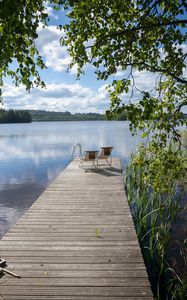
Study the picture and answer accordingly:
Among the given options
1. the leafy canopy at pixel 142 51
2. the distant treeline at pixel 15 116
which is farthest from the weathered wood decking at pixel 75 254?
the distant treeline at pixel 15 116

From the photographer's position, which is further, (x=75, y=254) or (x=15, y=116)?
(x=15, y=116)

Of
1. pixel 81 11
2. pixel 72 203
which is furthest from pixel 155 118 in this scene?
pixel 72 203

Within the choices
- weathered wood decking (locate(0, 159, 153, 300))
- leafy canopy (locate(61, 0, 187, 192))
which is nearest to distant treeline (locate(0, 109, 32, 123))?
weathered wood decking (locate(0, 159, 153, 300))

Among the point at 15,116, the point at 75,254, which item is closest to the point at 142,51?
the point at 75,254

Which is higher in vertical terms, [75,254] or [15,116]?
[15,116]

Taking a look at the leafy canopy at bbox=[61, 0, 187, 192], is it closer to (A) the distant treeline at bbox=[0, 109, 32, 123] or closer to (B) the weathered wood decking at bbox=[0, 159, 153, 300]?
(B) the weathered wood decking at bbox=[0, 159, 153, 300]

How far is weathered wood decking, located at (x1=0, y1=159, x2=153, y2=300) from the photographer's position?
3520mm

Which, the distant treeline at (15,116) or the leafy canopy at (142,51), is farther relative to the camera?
the distant treeline at (15,116)

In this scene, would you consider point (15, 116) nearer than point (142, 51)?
No

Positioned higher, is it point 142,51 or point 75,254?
point 142,51

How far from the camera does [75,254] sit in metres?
4.48

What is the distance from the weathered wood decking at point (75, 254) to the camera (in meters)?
3.52

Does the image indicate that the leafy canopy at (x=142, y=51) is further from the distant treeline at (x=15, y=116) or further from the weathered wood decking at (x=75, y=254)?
the distant treeline at (x=15, y=116)

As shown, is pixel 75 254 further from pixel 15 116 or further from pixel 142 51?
pixel 15 116
